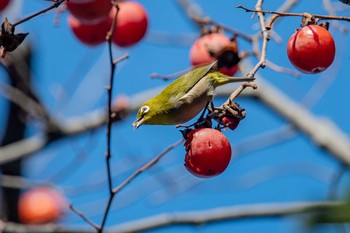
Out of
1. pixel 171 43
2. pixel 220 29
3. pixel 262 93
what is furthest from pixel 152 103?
pixel 262 93

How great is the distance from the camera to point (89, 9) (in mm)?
2404

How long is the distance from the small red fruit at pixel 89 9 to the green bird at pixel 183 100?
0.68 m

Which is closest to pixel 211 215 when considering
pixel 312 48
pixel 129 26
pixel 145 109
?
pixel 129 26

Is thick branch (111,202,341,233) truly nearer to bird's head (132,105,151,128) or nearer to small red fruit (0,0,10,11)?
small red fruit (0,0,10,11)

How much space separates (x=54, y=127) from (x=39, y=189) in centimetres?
77

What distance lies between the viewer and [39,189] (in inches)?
191

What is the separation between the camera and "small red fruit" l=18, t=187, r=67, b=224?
4746 millimetres

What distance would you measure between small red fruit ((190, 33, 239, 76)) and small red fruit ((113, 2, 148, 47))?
0.41 m

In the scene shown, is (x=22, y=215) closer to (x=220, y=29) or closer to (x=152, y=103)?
(x=220, y=29)

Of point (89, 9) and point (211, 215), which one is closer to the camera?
point (89, 9)

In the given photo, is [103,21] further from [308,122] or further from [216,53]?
[308,122]

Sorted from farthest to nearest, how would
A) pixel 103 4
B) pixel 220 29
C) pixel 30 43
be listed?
pixel 30 43, pixel 220 29, pixel 103 4

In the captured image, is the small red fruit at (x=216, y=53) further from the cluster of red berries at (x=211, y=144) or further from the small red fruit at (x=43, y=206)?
the small red fruit at (x=43, y=206)

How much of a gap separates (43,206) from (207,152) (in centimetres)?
337
